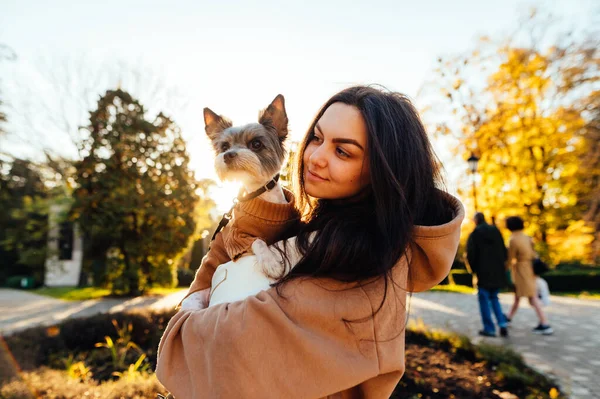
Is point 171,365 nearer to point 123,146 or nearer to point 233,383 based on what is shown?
point 233,383

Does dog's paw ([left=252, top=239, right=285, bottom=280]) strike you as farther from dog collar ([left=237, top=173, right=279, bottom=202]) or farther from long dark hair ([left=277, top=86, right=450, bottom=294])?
dog collar ([left=237, top=173, right=279, bottom=202])

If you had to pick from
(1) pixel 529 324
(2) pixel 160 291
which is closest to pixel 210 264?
(1) pixel 529 324

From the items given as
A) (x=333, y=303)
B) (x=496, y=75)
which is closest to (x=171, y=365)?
(x=333, y=303)

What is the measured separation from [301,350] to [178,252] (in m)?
14.9

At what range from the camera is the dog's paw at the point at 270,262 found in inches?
63.7

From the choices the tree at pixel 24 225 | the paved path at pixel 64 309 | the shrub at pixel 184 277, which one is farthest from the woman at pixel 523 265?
the tree at pixel 24 225

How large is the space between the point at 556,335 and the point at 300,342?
29.2ft

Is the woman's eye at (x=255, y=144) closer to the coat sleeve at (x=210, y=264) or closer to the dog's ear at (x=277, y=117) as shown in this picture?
the dog's ear at (x=277, y=117)

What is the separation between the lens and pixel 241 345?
132 cm

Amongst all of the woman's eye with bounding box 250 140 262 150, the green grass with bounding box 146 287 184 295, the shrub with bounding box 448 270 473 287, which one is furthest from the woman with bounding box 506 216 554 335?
the shrub with bounding box 448 270 473 287

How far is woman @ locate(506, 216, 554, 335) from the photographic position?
26.8 ft

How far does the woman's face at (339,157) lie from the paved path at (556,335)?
95cm

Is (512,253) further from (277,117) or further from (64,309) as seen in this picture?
(64,309)

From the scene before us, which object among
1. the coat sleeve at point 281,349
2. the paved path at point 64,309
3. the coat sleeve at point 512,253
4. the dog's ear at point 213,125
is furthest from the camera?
the paved path at point 64,309
